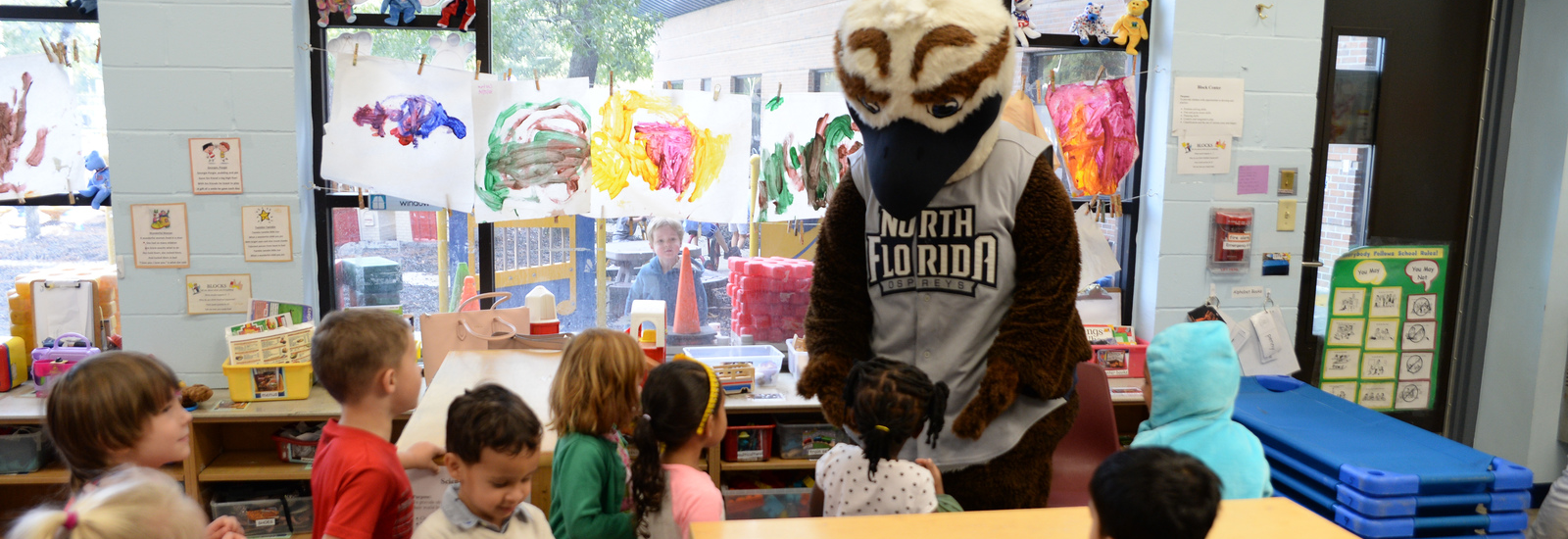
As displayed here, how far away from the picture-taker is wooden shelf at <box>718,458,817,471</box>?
2701mm

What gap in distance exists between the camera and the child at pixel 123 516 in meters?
0.91

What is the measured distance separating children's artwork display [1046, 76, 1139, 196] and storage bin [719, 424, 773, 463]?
1289 millimetres

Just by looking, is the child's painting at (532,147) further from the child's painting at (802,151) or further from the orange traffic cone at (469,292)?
the child's painting at (802,151)

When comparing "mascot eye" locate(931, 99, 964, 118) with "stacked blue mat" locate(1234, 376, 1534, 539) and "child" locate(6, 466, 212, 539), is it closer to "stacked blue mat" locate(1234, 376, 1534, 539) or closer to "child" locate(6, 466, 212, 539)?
"child" locate(6, 466, 212, 539)

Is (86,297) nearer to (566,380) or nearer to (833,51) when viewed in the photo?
(566,380)

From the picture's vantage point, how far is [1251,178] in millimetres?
2998

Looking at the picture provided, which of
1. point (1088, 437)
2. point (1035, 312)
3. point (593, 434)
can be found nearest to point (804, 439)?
point (1088, 437)

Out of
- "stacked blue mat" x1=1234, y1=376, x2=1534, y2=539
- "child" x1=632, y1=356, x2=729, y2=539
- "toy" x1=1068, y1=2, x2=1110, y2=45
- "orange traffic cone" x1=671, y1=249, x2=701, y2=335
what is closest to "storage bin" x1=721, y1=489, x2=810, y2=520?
"orange traffic cone" x1=671, y1=249, x2=701, y2=335

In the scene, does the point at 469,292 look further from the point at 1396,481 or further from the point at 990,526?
the point at 1396,481

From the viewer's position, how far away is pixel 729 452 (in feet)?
8.89

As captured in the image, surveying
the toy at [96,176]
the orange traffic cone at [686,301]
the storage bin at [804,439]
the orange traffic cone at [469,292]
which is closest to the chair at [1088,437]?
the storage bin at [804,439]

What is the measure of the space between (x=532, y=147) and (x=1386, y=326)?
2.91 m

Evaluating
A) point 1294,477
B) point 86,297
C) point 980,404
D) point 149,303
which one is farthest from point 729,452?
point 86,297

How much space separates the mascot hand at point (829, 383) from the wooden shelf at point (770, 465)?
3.27ft
